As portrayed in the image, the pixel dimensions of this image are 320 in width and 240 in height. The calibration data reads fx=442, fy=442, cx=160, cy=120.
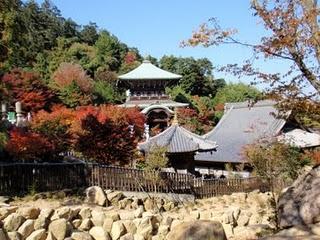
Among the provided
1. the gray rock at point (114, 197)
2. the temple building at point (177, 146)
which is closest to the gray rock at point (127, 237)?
the gray rock at point (114, 197)

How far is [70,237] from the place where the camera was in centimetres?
1029

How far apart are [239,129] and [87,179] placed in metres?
15.5

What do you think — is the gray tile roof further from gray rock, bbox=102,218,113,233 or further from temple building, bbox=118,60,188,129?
gray rock, bbox=102,218,113,233

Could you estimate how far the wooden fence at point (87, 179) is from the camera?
1402 cm

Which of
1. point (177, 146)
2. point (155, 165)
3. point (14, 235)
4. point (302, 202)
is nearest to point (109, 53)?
point (177, 146)

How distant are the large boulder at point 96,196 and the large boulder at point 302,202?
7.62 metres

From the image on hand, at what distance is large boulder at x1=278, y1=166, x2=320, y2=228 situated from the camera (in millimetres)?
6742

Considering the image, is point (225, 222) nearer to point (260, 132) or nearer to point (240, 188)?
point (240, 188)

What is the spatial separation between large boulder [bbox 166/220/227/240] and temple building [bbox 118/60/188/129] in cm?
2599

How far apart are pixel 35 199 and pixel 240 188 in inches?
439

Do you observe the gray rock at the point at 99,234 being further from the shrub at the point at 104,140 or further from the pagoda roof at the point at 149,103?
the pagoda roof at the point at 149,103

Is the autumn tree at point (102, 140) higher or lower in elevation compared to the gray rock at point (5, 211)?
higher

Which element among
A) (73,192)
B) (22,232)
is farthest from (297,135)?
(22,232)

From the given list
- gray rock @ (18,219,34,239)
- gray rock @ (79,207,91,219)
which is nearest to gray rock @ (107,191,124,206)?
gray rock @ (79,207,91,219)
